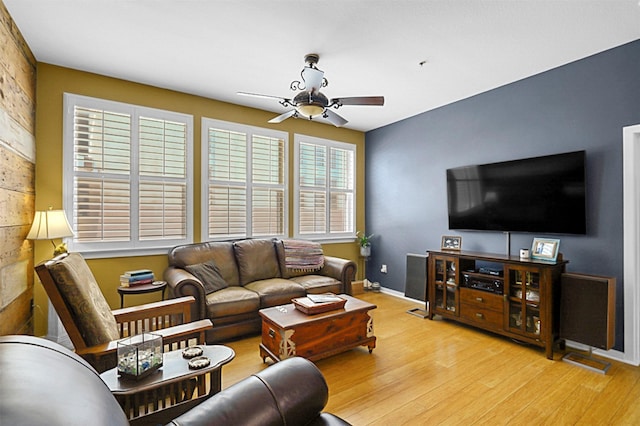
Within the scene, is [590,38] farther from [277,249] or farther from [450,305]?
[277,249]

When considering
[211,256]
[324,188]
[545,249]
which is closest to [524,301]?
[545,249]

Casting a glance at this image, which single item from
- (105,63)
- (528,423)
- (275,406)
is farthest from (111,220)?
(528,423)

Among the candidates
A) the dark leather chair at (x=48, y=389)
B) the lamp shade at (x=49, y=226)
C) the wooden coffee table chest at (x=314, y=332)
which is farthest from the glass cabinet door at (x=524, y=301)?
the lamp shade at (x=49, y=226)

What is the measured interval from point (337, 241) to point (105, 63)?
3.87 meters

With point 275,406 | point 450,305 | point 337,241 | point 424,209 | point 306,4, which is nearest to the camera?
point 275,406

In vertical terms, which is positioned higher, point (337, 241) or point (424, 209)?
point (424, 209)

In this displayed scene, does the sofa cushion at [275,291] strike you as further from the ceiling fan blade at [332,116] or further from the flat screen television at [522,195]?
the flat screen television at [522,195]

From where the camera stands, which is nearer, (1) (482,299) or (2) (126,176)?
(1) (482,299)

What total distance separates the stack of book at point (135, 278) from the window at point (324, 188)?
7.14 feet

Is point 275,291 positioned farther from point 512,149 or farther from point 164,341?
point 512,149

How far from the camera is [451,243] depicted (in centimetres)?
407

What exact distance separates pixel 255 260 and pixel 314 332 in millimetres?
1631

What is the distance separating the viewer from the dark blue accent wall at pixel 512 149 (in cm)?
295

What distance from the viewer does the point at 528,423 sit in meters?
→ 2.02
